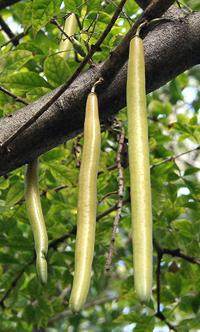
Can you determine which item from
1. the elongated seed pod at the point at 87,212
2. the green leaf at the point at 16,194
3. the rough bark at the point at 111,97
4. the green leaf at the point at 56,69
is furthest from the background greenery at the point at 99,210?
the elongated seed pod at the point at 87,212

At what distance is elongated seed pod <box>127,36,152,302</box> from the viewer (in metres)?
1.09

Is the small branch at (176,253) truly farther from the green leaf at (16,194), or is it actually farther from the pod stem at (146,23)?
the pod stem at (146,23)

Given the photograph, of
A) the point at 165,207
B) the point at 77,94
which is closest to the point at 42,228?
the point at 77,94

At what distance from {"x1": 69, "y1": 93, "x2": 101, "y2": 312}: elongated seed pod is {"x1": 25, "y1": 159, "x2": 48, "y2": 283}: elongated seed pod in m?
0.24

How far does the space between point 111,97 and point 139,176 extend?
49cm

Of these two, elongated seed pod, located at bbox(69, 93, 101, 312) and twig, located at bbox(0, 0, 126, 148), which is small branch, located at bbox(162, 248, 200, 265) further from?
elongated seed pod, located at bbox(69, 93, 101, 312)

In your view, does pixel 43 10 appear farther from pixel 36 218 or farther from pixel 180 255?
pixel 180 255

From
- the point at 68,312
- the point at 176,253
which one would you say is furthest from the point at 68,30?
the point at 68,312

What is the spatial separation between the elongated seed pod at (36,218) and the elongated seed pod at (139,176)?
1.23 ft

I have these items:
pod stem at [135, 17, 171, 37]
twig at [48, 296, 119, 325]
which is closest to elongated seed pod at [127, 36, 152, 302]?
pod stem at [135, 17, 171, 37]

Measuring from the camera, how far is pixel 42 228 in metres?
1.58

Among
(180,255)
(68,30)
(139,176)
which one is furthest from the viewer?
(180,255)

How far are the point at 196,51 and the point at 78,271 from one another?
2.63 feet

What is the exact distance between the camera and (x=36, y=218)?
160 centimetres
